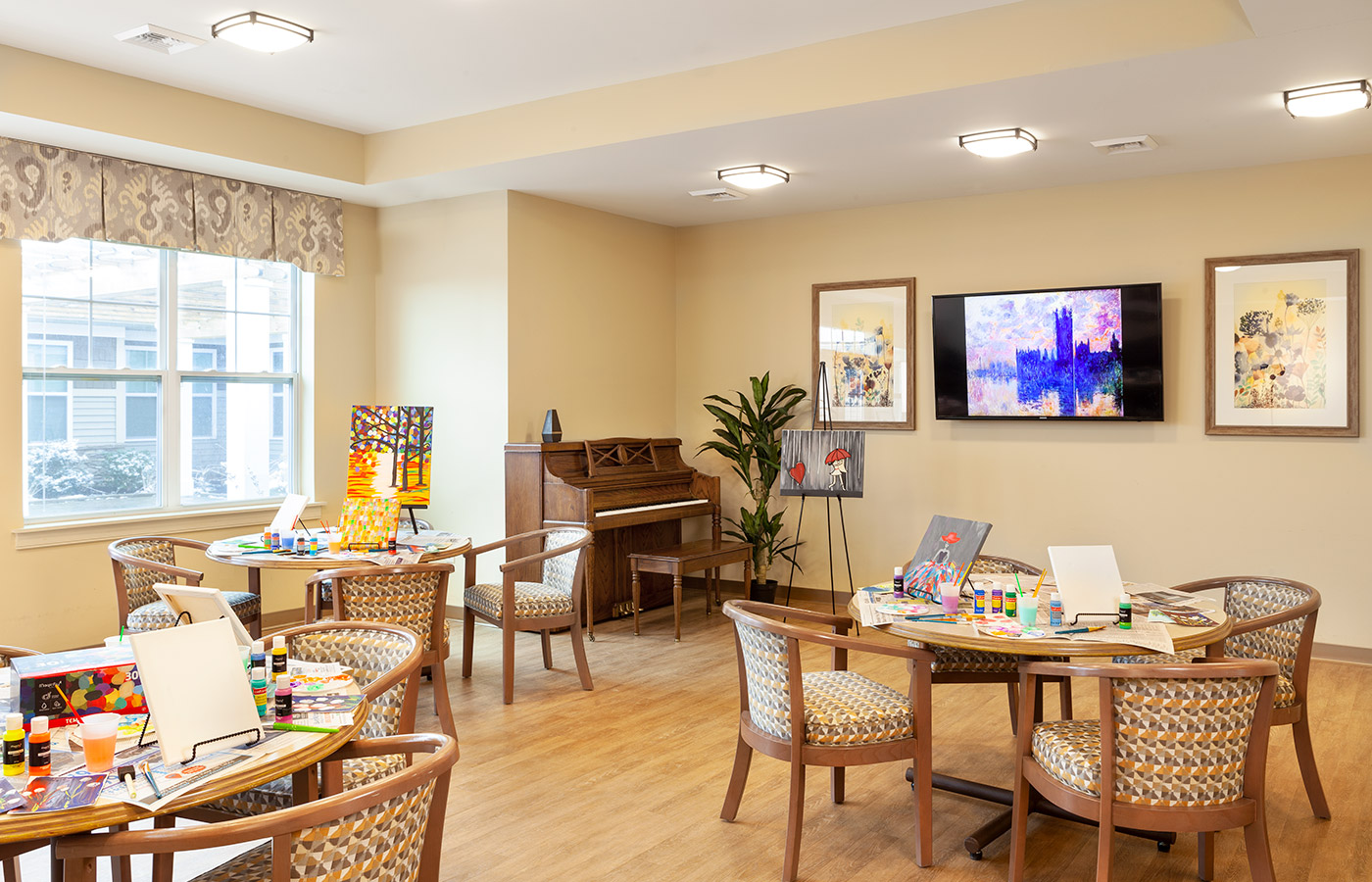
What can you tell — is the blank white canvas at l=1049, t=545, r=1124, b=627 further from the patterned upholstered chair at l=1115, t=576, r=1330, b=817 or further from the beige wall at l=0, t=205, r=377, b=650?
the beige wall at l=0, t=205, r=377, b=650

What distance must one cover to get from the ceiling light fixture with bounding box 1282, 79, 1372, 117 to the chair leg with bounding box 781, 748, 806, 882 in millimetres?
3838

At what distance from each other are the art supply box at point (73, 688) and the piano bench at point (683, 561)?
4.21 m

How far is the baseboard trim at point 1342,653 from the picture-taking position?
5.85 meters

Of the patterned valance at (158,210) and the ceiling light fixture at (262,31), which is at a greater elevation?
the ceiling light fixture at (262,31)

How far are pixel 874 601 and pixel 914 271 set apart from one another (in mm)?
3948

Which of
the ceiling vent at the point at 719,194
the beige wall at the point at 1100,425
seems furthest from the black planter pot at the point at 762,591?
the ceiling vent at the point at 719,194

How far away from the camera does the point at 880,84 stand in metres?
4.81

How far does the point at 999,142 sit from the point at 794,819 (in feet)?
12.4

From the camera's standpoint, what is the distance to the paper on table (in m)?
3.06

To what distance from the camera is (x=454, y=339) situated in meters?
7.01

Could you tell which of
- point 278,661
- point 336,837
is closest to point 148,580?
point 278,661

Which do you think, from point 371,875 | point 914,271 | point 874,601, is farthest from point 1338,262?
point 371,875

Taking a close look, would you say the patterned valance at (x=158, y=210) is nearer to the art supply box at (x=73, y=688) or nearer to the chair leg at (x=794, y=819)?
the art supply box at (x=73, y=688)

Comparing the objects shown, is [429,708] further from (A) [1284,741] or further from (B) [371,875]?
(A) [1284,741]
